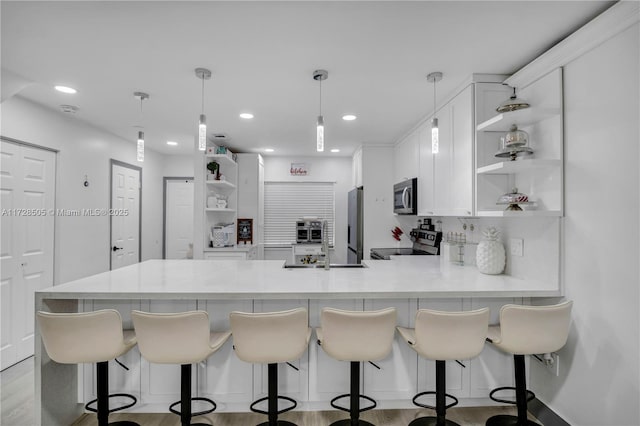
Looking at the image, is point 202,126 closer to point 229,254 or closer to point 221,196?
point 229,254

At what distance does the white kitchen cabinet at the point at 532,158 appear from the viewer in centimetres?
206

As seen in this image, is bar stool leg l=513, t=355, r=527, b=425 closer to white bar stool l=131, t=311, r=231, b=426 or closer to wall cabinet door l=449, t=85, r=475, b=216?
wall cabinet door l=449, t=85, r=475, b=216

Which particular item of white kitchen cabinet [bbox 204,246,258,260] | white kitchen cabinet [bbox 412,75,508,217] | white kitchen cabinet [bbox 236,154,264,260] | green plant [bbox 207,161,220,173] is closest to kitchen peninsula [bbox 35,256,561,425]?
white kitchen cabinet [bbox 412,75,508,217]

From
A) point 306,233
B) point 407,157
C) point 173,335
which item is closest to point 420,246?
point 407,157

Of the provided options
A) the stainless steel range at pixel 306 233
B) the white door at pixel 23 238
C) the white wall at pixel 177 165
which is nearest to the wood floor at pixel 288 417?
the white door at pixel 23 238

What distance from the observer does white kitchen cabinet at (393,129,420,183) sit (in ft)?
12.9

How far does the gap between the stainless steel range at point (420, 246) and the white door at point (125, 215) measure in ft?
11.4

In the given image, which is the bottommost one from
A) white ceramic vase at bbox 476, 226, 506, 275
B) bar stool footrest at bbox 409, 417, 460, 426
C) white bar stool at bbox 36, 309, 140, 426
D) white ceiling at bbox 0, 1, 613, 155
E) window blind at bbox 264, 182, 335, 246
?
bar stool footrest at bbox 409, 417, 460, 426

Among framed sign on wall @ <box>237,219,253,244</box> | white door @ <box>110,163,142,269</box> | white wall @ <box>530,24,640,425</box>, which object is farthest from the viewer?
framed sign on wall @ <box>237,219,253,244</box>

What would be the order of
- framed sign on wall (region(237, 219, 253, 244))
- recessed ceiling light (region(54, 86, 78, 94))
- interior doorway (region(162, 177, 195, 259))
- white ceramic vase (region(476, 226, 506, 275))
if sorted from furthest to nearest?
interior doorway (region(162, 177, 195, 259)) < framed sign on wall (region(237, 219, 253, 244)) < recessed ceiling light (region(54, 86, 78, 94)) < white ceramic vase (region(476, 226, 506, 275))

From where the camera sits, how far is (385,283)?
2201 millimetres

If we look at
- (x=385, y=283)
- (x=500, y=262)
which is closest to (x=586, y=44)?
(x=500, y=262)

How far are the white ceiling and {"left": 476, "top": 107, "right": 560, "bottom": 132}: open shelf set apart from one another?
41cm

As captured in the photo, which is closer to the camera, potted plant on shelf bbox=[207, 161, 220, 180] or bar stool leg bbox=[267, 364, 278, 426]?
bar stool leg bbox=[267, 364, 278, 426]
